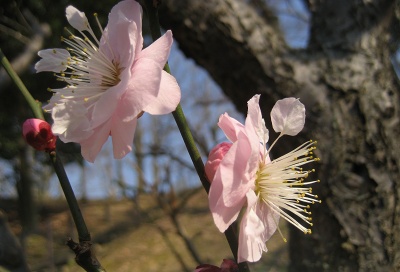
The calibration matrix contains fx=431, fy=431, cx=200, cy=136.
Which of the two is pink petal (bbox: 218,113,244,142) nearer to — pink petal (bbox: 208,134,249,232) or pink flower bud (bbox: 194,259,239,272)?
pink petal (bbox: 208,134,249,232)

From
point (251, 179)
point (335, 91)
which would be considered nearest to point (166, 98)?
point (251, 179)

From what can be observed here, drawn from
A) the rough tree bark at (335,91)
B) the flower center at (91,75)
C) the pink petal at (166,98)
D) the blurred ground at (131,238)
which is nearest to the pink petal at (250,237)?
the pink petal at (166,98)

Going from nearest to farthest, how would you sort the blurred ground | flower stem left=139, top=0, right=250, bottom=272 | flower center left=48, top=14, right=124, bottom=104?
flower stem left=139, top=0, right=250, bottom=272
flower center left=48, top=14, right=124, bottom=104
the blurred ground

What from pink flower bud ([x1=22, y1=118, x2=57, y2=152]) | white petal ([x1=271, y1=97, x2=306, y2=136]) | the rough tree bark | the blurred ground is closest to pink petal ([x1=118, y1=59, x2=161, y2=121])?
pink flower bud ([x1=22, y1=118, x2=57, y2=152])

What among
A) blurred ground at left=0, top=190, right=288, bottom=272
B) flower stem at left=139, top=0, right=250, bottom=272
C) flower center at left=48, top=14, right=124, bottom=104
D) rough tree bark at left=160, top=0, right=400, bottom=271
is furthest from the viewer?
blurred ground at left=0, top=190, right=288, bottom=272

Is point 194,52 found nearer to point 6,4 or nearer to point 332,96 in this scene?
point 332,96

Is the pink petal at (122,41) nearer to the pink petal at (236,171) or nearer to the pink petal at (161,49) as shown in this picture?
the pink petal at (161,49)

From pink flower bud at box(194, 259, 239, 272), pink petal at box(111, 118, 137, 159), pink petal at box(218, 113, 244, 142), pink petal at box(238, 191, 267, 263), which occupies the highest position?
pink petal at box(111, 118, 137, 159)

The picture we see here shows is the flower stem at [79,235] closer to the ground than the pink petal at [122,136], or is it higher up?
closer to the ground
